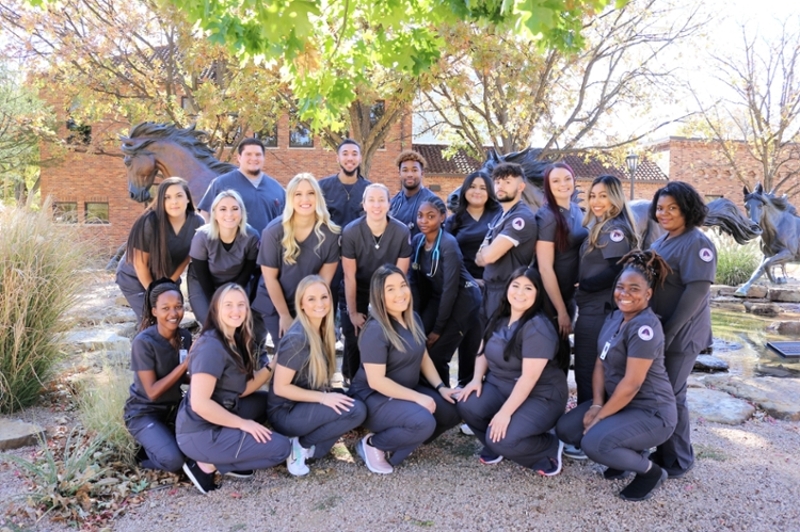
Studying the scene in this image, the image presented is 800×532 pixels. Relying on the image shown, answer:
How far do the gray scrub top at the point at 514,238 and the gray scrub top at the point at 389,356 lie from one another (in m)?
0.65

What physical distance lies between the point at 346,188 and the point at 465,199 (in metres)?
→ 1.03

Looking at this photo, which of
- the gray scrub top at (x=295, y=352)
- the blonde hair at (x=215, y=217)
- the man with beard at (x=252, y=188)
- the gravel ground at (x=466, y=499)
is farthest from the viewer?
the man with beard at (x=252, y=188)

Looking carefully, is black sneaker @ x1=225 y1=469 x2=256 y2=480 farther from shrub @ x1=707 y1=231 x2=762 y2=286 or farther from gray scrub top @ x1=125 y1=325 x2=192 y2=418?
shrub @ x1=707 y1=231 x2=762 y2=286

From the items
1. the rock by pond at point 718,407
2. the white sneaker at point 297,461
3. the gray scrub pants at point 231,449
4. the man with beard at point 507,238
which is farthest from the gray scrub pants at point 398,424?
the rock by pond at point 718,407

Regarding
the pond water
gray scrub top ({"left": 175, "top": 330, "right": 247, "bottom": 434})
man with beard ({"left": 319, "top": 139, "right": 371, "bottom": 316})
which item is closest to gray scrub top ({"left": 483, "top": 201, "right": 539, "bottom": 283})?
man with beard ({"left": 319, "top": 139, "right": 371, "bottom": 316})

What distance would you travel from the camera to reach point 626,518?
10.2 feet

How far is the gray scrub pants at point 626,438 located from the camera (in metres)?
3.25

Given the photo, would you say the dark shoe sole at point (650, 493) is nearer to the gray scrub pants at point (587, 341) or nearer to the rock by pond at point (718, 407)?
the gray scrub pants at point (587, 341)

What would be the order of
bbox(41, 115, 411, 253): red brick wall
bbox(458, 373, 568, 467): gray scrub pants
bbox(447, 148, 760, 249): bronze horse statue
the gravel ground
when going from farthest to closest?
bbox(41, 115, 411, 253): red brick wall < bbox(447, 148, 760, 249): bronze horse statue < bbox(458, 373, 568, 467): gray scrub pants < the gravel ground

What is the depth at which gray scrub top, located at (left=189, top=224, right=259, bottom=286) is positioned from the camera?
4.12 m

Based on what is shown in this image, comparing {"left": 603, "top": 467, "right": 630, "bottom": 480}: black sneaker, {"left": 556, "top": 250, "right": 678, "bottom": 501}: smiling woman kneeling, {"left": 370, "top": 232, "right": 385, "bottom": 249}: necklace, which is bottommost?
{"left": 603, "top": 467, "right": 630, "bottom": 480}: black sneaker

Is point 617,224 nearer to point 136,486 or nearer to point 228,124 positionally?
point 136,486

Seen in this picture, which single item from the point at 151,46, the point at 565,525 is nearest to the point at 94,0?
the point at 151,46

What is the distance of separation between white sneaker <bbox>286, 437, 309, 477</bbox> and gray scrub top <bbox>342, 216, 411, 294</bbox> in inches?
50.2
